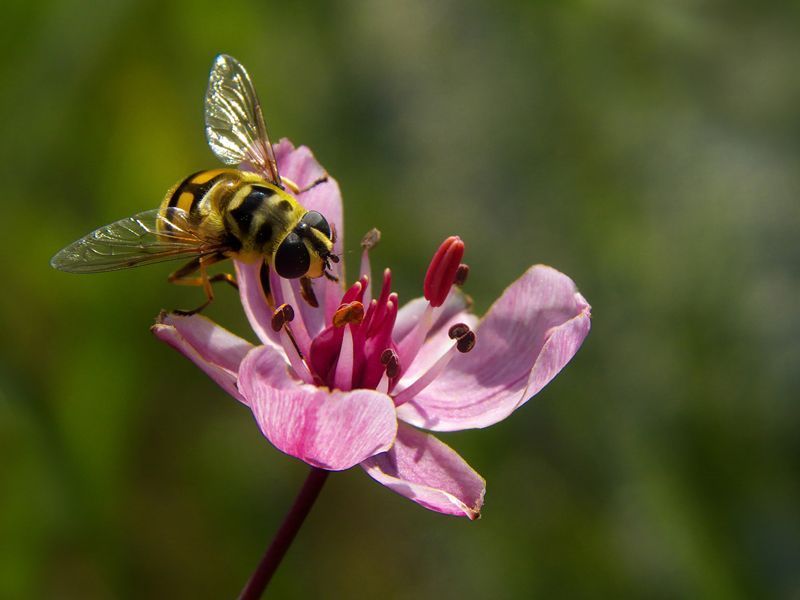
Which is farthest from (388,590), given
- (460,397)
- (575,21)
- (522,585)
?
(575,21)

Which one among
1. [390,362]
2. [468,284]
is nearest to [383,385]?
[390,362]

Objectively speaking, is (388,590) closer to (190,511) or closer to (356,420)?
(190,511)

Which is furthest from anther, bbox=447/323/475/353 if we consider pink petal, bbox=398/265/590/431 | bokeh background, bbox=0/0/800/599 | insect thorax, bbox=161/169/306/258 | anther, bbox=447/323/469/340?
bokeh background, bbox=0/0/800/599

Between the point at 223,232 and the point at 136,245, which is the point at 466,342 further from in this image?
the point at 136,245

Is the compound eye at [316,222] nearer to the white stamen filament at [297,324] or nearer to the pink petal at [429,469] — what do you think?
the white stamen filament at [297,324]

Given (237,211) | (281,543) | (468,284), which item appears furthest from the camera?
(468,284)

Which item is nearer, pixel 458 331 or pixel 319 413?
pixel 319 413

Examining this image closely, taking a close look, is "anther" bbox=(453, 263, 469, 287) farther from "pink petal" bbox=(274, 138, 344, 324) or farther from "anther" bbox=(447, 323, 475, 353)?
"pink petal" bbox=(274, 138, 344, 324)
